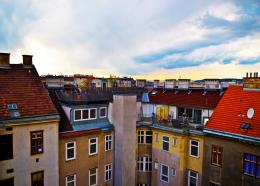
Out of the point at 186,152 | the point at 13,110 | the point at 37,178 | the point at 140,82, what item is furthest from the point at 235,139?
the point at 140,82

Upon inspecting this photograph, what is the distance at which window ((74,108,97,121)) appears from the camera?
19844mm

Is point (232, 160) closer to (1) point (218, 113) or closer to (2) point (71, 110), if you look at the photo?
(1) point (218, 113)

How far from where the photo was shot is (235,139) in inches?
657

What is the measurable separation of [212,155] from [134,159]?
759 cm

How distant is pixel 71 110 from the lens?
19.4m

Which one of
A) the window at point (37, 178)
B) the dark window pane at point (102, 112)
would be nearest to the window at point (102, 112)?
the dark window pane at point (102, 112)

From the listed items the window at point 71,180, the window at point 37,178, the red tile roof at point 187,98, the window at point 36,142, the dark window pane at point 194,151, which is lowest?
the window at point 71,180

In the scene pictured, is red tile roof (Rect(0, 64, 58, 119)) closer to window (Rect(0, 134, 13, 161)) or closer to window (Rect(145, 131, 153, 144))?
window (Rect(0, 134, 13, 161))

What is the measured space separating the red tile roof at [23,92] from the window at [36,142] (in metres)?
1.47

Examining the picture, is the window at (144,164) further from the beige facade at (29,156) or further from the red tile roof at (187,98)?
the beige facade at (29,156)

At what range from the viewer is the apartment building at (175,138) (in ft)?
66.5

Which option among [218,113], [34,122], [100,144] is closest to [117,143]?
[100,144]

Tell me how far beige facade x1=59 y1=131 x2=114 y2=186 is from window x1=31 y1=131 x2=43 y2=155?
1.90 meters

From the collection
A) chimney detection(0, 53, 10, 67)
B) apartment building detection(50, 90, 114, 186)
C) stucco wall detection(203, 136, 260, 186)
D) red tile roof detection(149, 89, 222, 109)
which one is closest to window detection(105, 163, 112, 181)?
apartment building detection(50, 90, 114, 186)
